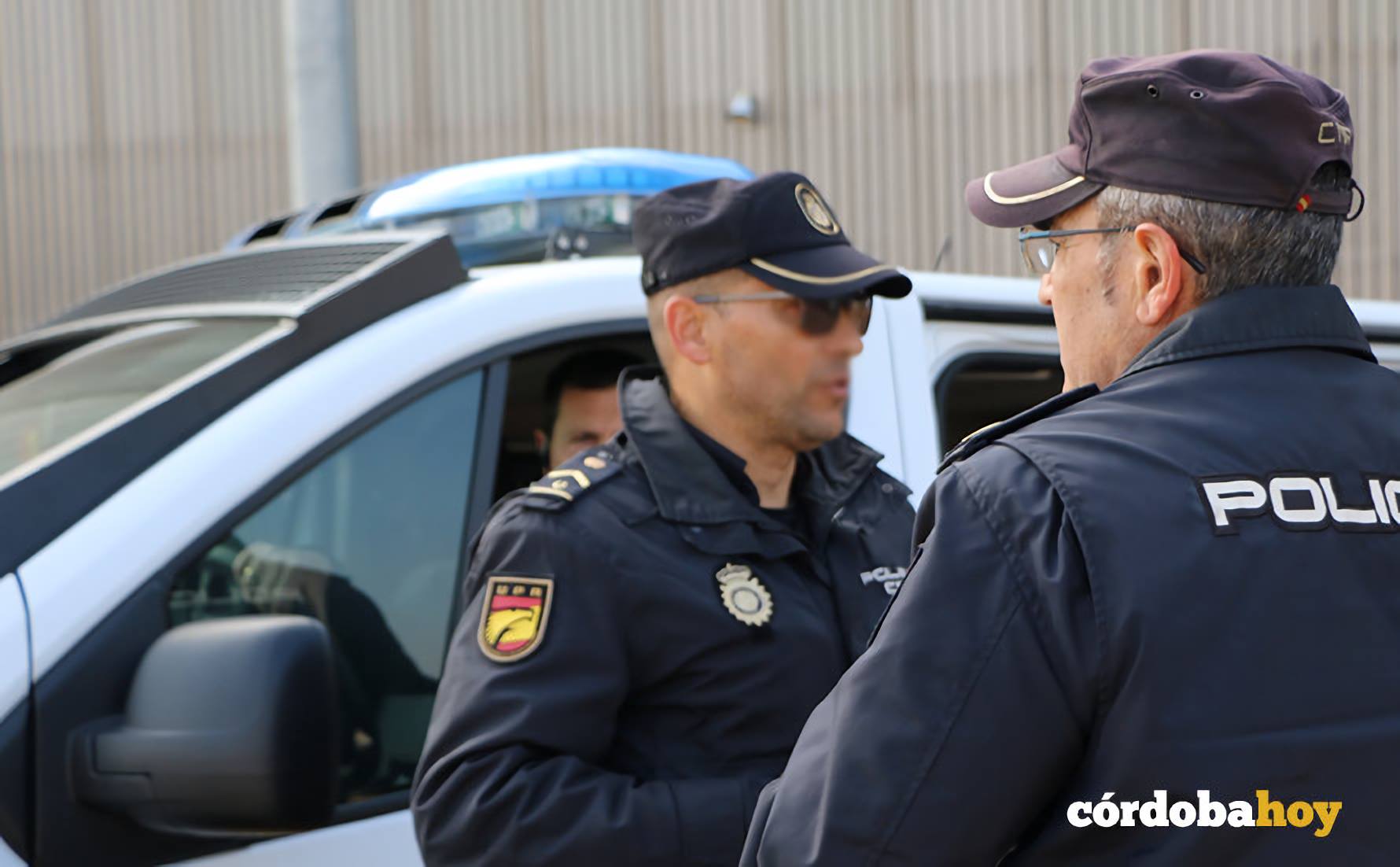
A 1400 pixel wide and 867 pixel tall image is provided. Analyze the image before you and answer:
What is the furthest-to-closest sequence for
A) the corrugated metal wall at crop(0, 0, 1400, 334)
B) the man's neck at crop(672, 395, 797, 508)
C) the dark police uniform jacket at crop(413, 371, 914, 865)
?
the corrugated metal wall at crop(0, 0, 1400, 334) < the man's neck at crop(672, 395, 797, 508) < the dark police uniform jacket at crop(413, 371, 914, 865)

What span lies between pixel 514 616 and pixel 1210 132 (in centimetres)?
100

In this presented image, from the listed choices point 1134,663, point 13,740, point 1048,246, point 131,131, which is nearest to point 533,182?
point 13,740

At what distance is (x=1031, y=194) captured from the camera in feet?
4.51

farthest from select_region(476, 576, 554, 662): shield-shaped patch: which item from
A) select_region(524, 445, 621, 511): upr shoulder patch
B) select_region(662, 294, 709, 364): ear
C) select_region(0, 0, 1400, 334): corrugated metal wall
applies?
select_region(0, 0, 1400, 334): corrugated metal wall

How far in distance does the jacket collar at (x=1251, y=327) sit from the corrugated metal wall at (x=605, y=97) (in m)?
10.1

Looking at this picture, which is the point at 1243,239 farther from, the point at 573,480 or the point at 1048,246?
the point at 573,480

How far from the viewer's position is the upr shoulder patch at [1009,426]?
1.21 m

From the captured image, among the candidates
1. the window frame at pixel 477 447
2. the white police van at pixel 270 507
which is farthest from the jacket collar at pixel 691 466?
the white police van at pixel 270 507

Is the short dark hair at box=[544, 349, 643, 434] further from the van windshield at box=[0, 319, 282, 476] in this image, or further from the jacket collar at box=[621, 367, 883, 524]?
the van windshield at box=[0, 319, 282, 476]

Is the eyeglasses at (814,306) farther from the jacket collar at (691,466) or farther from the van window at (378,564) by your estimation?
the van window at (378,564)

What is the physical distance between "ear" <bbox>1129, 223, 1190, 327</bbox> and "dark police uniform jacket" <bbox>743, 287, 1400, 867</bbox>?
0.46 ft

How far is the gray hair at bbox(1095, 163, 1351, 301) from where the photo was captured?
48.5 inches

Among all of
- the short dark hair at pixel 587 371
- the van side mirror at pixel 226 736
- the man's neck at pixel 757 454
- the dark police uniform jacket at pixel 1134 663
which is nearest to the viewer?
the dark police uniform jacket at pixel 1134 663

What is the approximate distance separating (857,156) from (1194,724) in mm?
11633
